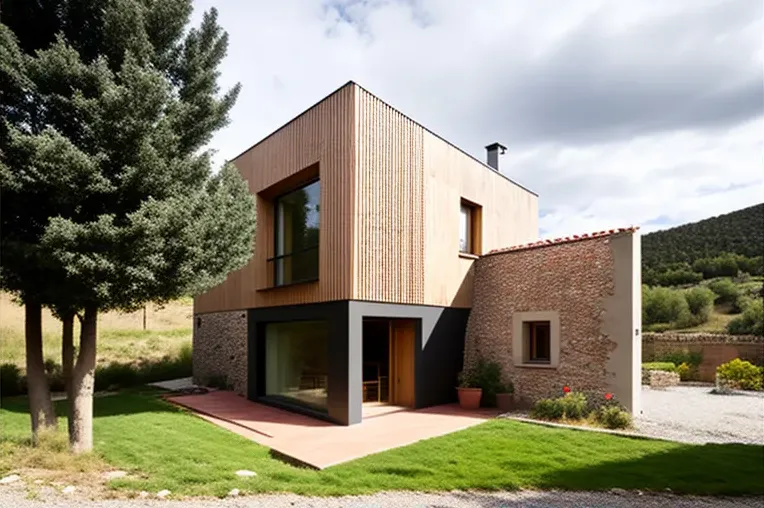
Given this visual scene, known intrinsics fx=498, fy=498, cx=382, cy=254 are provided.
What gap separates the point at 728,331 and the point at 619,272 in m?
15.6

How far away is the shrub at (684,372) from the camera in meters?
→ 19.7

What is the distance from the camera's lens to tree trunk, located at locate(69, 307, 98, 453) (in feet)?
25.5

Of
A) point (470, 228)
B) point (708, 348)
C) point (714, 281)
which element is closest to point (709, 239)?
point (714, 281)

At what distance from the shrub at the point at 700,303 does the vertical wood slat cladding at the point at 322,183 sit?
2199cm

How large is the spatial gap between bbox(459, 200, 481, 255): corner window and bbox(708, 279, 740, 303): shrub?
18269 millimetres

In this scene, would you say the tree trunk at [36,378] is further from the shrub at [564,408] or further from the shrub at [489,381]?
the shrub at [564,408]

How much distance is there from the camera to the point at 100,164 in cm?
722

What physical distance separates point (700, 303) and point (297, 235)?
22108mm

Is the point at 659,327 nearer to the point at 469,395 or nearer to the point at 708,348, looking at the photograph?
the point at 708,348

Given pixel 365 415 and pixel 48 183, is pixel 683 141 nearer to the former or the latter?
pixel 365 415

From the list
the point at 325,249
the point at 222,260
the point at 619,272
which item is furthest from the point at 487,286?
the point at 222,260

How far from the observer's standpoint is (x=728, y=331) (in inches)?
862

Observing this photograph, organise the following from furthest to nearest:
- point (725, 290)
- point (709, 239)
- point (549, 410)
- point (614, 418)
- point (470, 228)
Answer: point (709, 239) → point (725, 290) → point (470, 228) → point (549, 410) → point (614, 418)

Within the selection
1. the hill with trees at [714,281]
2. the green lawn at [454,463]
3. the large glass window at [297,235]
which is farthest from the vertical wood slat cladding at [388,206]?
the hill with trees at [714,281]
